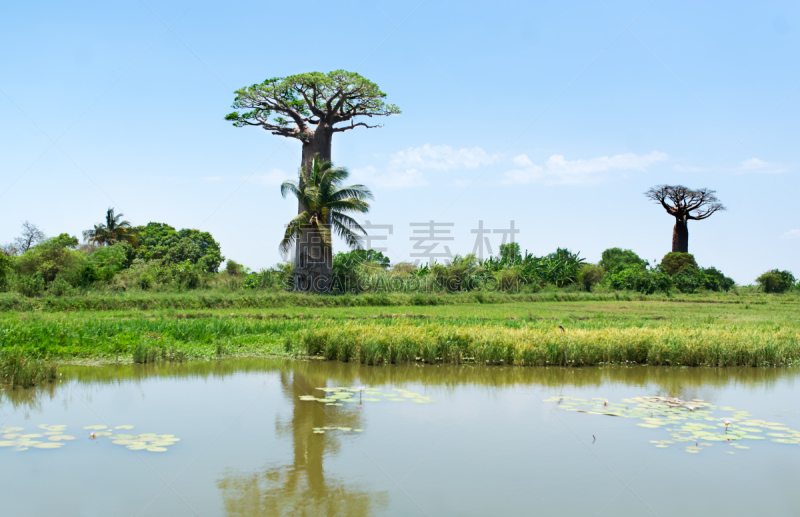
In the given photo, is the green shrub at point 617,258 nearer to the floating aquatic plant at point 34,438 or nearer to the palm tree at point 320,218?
the palm tree at point 320,218

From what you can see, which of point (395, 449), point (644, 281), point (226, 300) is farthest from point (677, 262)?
point (395, 449)

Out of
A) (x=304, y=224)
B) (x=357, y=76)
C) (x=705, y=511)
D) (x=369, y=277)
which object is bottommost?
(x=705, y=511)

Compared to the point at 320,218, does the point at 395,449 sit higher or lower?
lower

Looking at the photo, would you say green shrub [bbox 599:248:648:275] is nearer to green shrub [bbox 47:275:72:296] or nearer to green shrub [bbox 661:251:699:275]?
green shrub [bbox 661:251:699:275]

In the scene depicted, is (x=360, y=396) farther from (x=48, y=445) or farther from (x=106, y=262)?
(x=106, y=262)

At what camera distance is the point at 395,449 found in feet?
18.3

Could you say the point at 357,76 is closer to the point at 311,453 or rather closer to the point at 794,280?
the point at 311,453

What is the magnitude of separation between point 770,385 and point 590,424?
4.94m

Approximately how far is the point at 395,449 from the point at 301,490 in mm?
1299

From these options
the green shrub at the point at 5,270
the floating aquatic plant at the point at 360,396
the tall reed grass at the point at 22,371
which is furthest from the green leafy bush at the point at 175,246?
the floating aquatic plant at the point at 360,396

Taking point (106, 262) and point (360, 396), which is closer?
point (360, 396)

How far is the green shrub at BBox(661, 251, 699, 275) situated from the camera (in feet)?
156

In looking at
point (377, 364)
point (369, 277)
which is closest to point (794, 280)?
point (369, 277)

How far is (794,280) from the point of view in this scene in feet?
152
